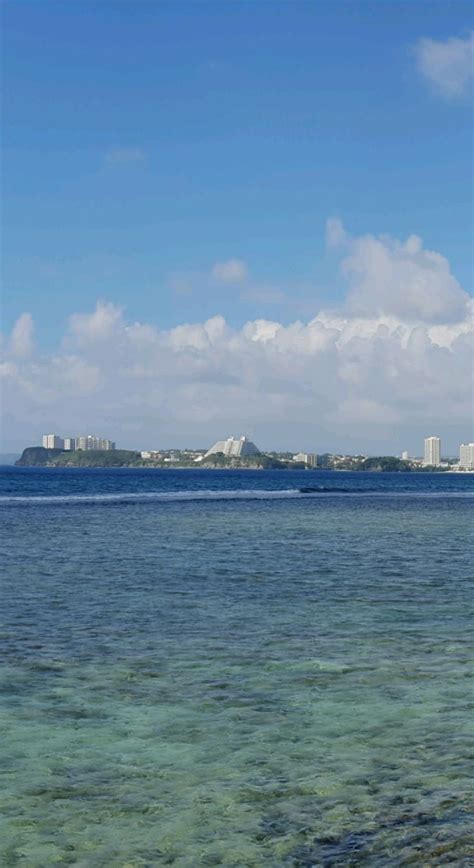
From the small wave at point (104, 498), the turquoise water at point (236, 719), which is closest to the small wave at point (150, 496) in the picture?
the small wave at point (104, 498)

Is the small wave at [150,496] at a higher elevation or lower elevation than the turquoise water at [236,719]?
lower

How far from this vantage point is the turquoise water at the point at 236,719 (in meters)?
8.70

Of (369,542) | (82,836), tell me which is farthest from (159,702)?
(369,542)

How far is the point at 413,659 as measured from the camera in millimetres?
16453

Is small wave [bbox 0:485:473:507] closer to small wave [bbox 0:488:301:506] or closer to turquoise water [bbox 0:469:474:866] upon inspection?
small wave [bbox 0:488:301:506]

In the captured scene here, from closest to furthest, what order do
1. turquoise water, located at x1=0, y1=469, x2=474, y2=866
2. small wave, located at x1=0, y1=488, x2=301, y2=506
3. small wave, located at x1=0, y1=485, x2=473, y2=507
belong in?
turquoise water, located at x1=0, y1=469, x2=474, y2=866
small wave, located at x1=0, y1=485, x2=473, y2=507
small wave, located at x1=0, y1=488, x2=301, y2=506

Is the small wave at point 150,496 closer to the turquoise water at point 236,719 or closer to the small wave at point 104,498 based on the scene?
the small wave at point 104,498

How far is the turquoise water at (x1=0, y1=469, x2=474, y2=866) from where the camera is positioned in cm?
870

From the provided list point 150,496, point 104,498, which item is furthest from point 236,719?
point 150,496

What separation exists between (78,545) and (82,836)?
32232 mm

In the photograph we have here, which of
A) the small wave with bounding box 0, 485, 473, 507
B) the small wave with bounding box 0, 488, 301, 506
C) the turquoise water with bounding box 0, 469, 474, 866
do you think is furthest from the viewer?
the small wave with bounding box 0, 488, 301, 506

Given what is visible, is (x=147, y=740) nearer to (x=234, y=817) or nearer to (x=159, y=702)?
(x=159, y=702)

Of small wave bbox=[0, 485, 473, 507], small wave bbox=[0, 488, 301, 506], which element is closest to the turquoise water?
small wave bbox=[0, 488, 301, 506]

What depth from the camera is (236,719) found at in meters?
12.5
